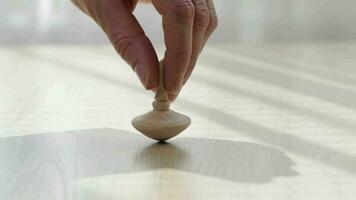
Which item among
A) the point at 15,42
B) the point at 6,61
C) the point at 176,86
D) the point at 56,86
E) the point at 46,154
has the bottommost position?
the point at 15,42

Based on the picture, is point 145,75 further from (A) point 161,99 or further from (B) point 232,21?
(B) point 232,21

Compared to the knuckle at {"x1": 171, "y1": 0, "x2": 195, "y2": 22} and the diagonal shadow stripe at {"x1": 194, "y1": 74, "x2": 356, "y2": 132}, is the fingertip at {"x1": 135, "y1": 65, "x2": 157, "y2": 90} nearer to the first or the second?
the knuckle at {"x1": 171, "y1": 0, "x2": 195, "y2": 22}

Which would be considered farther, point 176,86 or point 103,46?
point 103,46

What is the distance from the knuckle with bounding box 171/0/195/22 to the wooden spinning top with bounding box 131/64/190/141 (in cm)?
10

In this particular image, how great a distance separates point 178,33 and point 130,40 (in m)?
0.06

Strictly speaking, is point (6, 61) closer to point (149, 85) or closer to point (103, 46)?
point (103, 46)

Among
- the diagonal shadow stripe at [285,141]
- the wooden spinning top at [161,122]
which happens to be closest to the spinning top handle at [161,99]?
the wooden spinning top at [161,122]

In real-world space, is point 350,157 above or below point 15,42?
above

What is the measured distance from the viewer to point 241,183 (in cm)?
80

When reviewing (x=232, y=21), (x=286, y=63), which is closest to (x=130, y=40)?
(x=286, y=63)

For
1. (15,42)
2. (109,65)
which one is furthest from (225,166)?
(15,42)

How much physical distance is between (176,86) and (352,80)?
0.62m

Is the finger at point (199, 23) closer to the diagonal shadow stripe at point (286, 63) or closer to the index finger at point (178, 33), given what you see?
the index finger at point (178, 33)

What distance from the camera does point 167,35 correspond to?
84 centimetres
